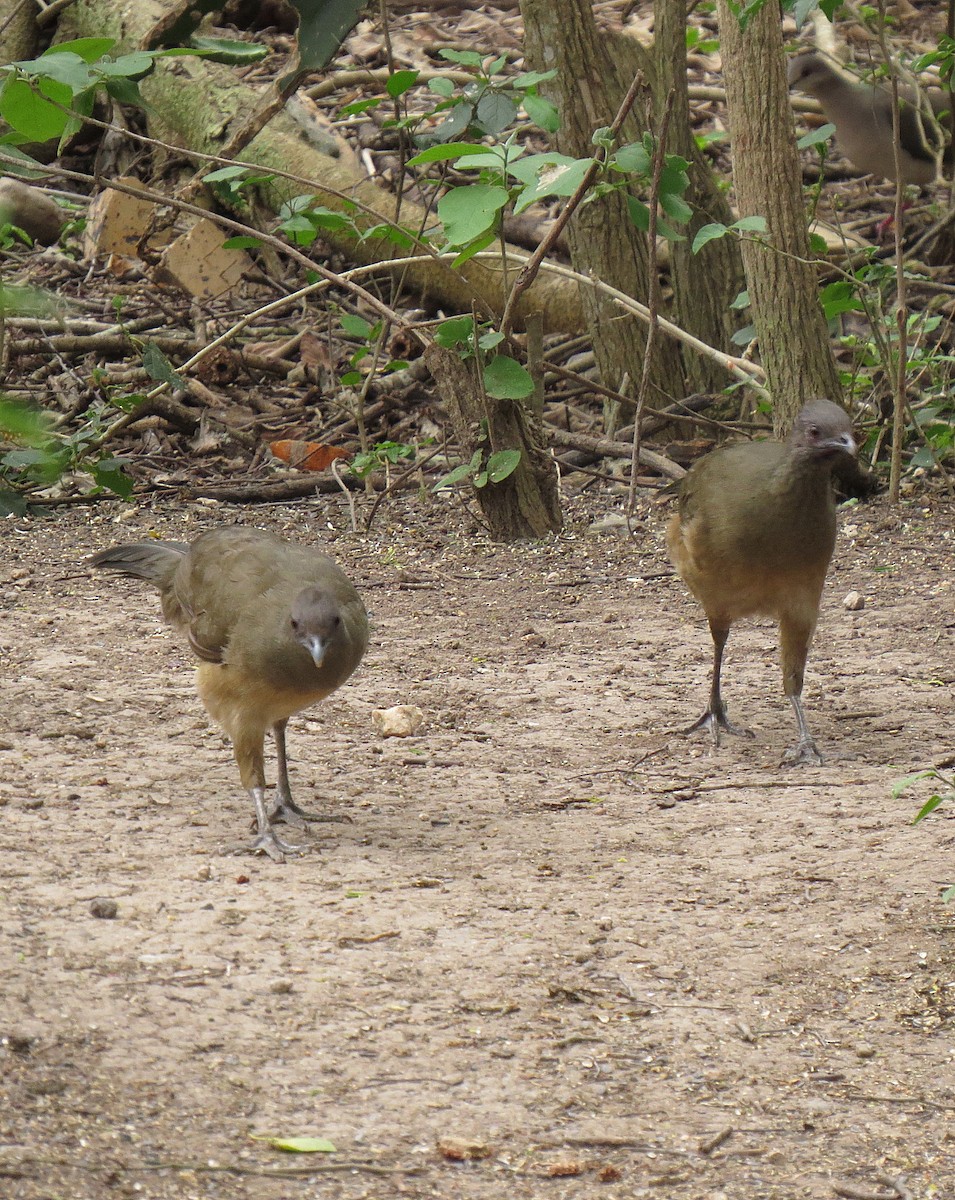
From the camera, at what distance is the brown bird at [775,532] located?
484 centimetres

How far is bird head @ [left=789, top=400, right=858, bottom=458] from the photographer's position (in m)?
4.76

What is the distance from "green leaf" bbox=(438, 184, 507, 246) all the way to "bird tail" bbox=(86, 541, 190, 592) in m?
1.65

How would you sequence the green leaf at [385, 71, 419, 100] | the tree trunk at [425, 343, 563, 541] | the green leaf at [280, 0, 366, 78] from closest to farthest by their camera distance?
the green leaf at [280, 0, 366, 78] < the green leaf at [385, 71, 419, 100] < the tree trunk at [425, 343, 563, 541]

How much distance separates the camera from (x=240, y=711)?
423 centimetres

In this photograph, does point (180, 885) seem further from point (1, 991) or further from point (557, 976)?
point (557, 976)

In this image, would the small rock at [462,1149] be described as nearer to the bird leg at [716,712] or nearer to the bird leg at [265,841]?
the bird leg at [265,841]

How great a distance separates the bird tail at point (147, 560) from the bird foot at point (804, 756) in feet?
7.04

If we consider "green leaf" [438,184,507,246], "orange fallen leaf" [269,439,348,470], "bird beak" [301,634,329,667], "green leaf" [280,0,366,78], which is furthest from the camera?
"orange fallen leaf" [269,439,348,470]

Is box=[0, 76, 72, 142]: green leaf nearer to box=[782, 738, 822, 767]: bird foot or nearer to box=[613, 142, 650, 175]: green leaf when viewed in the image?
box=[782, 738, 822, 767]: bird foot

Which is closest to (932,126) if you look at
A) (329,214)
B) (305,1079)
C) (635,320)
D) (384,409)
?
(635,320)

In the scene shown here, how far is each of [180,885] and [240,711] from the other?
64cm

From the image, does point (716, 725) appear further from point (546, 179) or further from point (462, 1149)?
point (462, 1149)

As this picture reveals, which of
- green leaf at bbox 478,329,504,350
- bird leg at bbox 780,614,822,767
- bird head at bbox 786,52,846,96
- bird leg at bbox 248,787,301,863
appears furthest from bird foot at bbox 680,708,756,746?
bird head at bbox 786,52,846,96

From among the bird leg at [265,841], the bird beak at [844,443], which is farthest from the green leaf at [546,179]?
the bird leg at [265,841]
